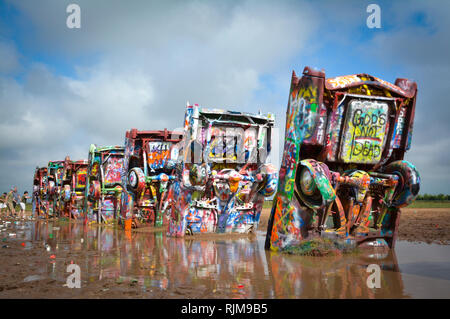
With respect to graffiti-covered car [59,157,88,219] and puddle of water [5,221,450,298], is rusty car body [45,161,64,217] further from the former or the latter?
puddle of water [5,221,450,298]

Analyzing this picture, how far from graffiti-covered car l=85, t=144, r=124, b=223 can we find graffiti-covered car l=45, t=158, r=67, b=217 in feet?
22.6

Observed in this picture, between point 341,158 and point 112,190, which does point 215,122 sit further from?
point 112,190

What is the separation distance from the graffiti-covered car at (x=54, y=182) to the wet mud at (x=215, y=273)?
1738 centimetres

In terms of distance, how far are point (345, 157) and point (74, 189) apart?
20416 millimetres

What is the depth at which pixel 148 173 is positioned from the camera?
16.8 m

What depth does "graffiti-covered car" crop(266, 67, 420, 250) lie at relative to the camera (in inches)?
340

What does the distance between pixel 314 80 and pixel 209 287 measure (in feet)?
17.7

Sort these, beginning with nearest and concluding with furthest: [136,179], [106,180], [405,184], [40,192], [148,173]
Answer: [405,184] < [136,179] < [148,173] < [106,180] < [40,192]

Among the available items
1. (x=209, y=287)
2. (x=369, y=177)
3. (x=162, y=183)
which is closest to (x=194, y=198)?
(x=162, y=183)

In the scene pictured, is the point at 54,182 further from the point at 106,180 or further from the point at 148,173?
the point at 148,173

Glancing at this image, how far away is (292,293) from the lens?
4957 mm

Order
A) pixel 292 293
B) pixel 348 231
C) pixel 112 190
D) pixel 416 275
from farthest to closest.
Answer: pixel 112 190 < pixel 348 231 < pixel 416 275 < pixel 292 293

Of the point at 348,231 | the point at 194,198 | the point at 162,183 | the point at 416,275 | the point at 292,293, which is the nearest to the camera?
the point at 292,293

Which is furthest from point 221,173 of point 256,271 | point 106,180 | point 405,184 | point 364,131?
point 106,180
